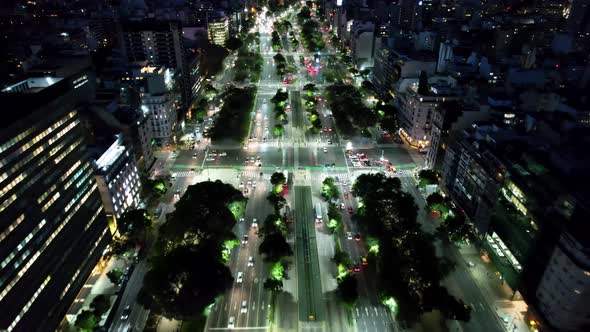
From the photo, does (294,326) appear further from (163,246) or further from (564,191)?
(564,191)

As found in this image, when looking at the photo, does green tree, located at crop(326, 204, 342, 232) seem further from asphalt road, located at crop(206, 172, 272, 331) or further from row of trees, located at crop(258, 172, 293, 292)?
asphalt road, located at crop(206, 172, 272, 331)

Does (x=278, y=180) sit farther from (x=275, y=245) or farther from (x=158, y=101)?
(x=158, y=101)

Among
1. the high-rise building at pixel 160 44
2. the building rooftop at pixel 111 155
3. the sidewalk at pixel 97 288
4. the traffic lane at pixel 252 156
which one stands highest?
the high-rise building at pixel 160 44

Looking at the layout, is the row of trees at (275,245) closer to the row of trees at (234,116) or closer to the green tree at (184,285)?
the green tree at (184,285)

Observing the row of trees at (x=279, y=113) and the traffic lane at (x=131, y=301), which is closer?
the traffic lane at (x=131, y=301)

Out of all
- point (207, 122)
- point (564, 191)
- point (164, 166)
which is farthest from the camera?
point (207, 122)

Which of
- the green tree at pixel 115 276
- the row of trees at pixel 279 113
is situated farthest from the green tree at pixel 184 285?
the row of trees at pixel 279 113

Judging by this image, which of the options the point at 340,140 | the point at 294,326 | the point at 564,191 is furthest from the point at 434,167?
the point at 294,326
